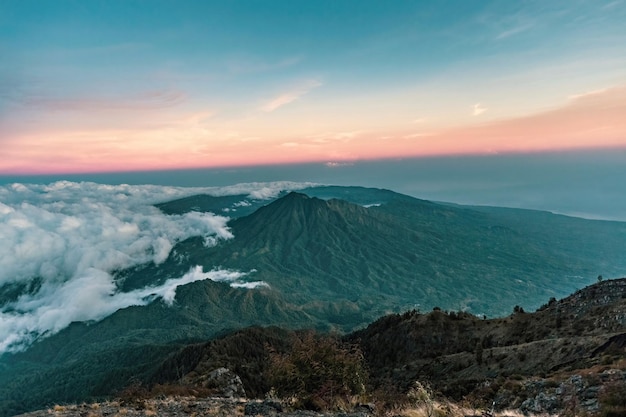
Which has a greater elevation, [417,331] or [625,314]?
[625,314]

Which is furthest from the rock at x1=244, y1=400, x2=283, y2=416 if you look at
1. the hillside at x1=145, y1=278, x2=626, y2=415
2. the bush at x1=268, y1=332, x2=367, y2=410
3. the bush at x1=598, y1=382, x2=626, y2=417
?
the bush at x1=598, y1=382, x2=626, y2=417

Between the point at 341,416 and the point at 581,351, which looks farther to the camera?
the point at 581,351

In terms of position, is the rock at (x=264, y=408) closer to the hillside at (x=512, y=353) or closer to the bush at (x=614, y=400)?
the hillside at (x=512, y=353)

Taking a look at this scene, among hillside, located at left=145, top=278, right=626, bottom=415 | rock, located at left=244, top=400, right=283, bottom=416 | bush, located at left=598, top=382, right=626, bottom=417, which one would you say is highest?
bush, located at left=598, top=382, right=626, bottom=417

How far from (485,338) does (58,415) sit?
53.2 meters

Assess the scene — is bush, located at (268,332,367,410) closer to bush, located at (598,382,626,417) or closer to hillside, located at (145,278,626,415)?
hillside, located at (145,278,626,415)

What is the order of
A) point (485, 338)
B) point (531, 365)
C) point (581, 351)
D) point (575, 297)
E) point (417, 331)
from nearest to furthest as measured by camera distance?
1. point (581, 351)
2. point (531, 365)
3. point (575, 297)
4. point (485, 338)
5. point (417, 331)

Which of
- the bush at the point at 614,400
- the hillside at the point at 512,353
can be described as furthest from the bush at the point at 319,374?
the bush at the point at 614,400

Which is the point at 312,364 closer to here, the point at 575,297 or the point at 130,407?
the point at 130,407

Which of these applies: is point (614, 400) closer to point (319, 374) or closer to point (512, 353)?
point (319, 374)

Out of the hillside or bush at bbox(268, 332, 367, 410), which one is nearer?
the hillside

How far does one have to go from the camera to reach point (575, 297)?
49.3 metres

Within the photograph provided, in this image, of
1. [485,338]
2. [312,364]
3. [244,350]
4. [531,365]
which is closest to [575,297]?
[485,338]

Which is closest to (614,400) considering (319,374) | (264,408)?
(319,374)
